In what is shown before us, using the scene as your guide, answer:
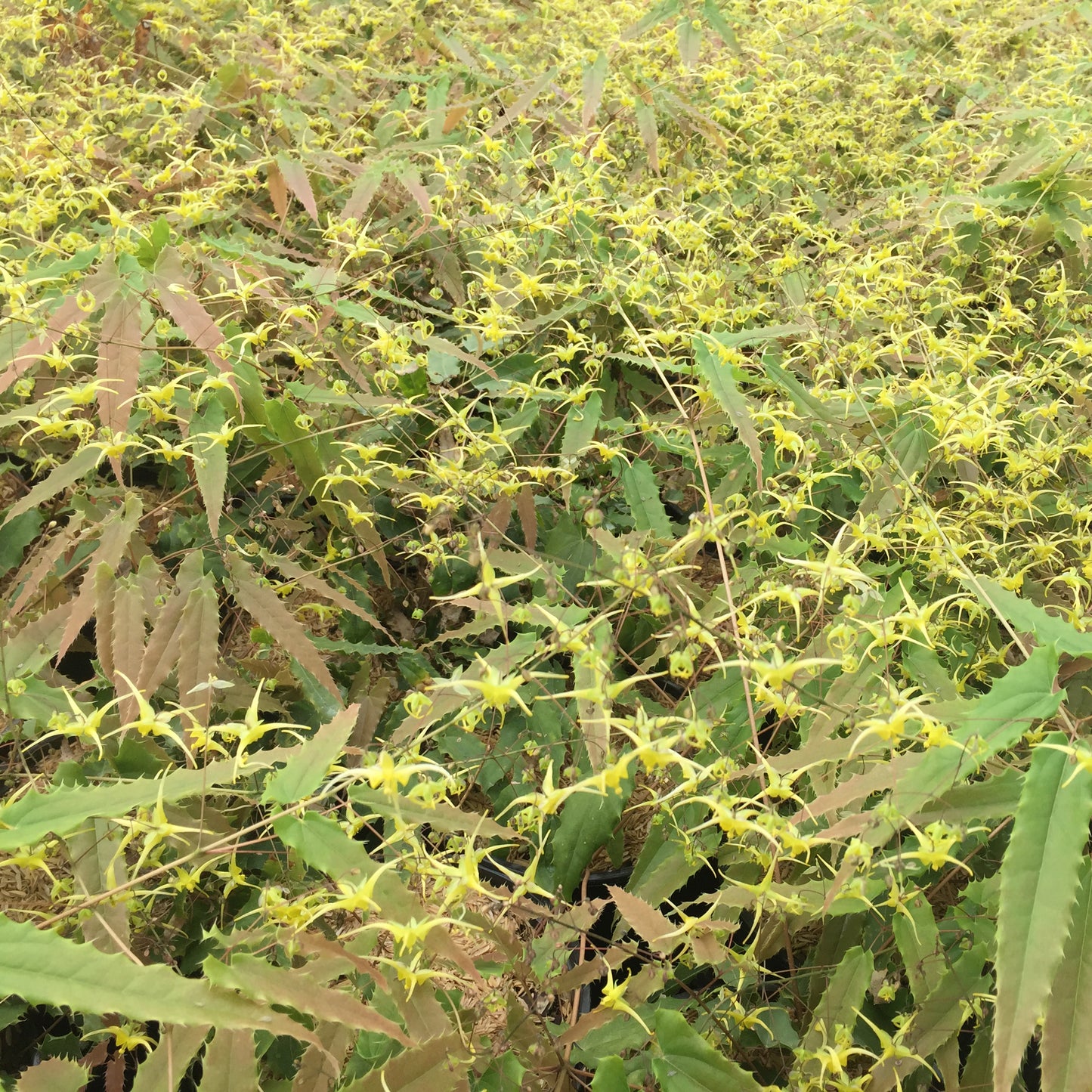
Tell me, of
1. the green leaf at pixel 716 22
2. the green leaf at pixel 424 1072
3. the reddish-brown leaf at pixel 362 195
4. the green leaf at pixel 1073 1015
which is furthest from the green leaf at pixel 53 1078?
the green leaf at pixel 716 22

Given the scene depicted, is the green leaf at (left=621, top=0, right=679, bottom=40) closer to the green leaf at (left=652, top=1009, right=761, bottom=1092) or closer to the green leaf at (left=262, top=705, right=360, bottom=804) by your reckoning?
the green leaf at (left=262, top=705, right=360, bottom=804)

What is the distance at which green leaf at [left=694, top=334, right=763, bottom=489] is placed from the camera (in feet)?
3.08

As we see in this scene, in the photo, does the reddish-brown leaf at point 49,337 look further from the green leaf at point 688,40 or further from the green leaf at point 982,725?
the green leaf at point 688,40

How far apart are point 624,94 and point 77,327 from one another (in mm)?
1211

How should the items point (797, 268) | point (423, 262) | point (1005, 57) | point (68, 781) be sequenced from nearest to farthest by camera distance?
point (68, 781), point (797, 268), point (423, 262), point (1005, 57)

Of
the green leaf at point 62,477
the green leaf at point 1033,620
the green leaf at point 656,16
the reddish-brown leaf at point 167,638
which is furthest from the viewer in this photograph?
the green leaf at point 656,16

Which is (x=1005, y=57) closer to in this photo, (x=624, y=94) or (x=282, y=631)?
(x=624, y=94)

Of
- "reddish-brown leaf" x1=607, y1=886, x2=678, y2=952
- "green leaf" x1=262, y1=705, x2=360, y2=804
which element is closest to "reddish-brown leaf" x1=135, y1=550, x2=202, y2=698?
"green leaf" x1=262, y1=705, x2=360, y2=804

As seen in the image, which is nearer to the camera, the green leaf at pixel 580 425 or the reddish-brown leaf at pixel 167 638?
the reddish-brown leaf at pixel 167 638

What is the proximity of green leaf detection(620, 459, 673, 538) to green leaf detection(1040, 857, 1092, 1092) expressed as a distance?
601 mm

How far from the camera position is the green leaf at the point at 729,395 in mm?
938

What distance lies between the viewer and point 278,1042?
2.77 ft

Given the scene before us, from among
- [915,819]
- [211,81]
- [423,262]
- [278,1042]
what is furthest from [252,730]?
[211,81]

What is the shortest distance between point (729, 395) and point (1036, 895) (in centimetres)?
60
